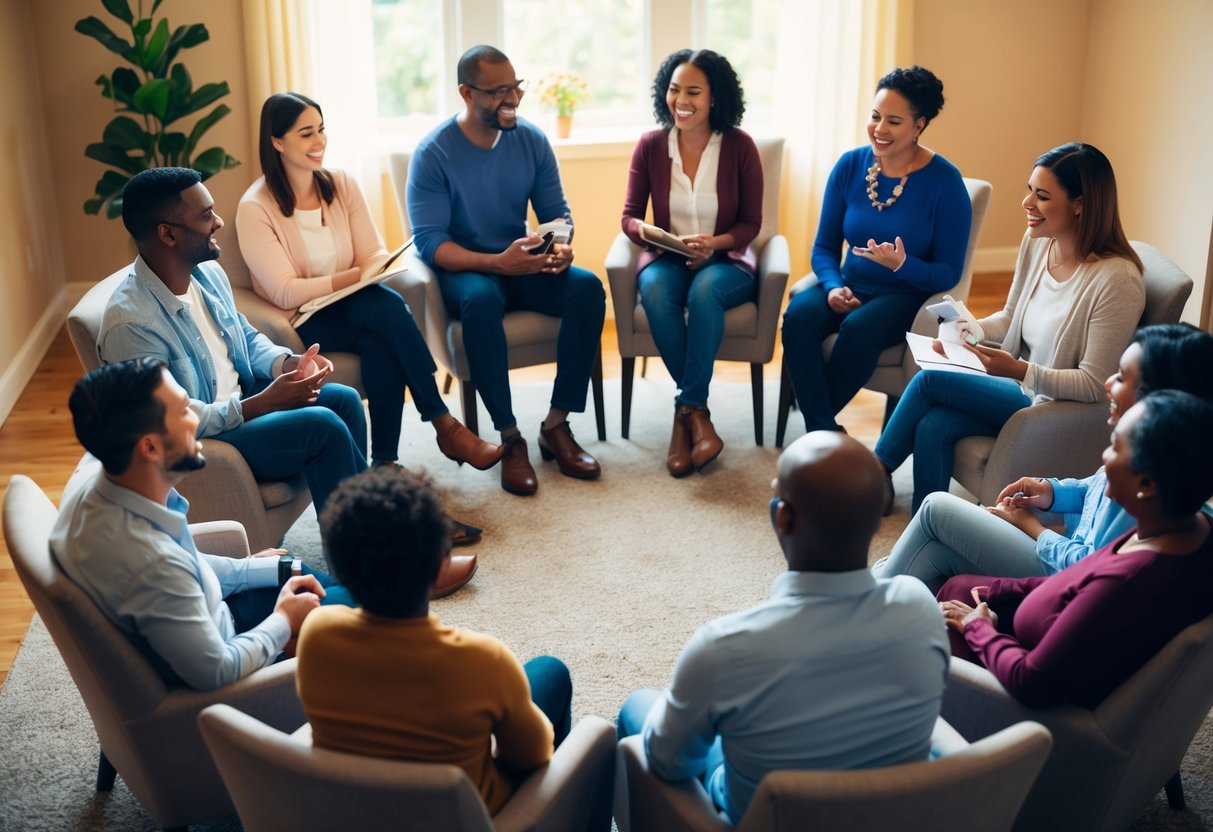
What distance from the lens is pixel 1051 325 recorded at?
10.4ft

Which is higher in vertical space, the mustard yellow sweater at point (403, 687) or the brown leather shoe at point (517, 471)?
the mustard yellow sweater at point (403, 687)

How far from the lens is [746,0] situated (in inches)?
224

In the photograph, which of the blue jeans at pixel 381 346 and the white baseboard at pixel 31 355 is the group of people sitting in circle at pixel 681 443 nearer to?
the blue jeans at pixel 381 346

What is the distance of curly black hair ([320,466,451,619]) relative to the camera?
1.58 meters

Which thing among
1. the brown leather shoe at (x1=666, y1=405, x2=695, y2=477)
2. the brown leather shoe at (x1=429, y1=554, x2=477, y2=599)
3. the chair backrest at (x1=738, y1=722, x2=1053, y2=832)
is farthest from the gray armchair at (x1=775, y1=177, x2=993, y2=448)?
the chair backrest at (x1=738, y1=722, x2=1053, y2=832)

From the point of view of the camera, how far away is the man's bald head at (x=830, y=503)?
160 cm

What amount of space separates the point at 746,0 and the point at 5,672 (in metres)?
4.38

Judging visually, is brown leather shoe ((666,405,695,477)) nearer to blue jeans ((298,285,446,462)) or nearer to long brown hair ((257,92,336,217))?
blue jeans ((298,285,446,462))

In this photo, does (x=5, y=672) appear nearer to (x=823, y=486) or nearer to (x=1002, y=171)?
(x=823, y=486)

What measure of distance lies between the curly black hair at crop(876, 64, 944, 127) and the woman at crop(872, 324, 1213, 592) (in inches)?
62.1

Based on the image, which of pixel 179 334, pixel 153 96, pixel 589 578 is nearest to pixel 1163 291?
pixel 589 578

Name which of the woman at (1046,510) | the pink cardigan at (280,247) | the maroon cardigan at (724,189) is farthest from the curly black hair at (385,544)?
the maroon cardigan at (724,189)

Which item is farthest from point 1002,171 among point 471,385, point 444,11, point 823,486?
point 823,486

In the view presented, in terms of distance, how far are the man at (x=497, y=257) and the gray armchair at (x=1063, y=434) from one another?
53.8 inches
